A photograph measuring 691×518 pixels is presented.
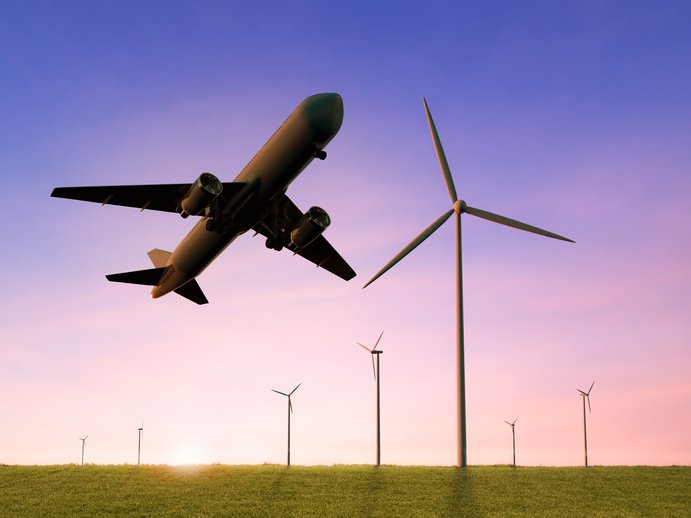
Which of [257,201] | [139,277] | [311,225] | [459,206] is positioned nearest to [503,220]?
[459,206]

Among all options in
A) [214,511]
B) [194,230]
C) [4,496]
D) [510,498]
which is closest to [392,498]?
[510,498]

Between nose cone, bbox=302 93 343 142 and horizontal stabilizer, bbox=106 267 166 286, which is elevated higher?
nose cone, bbox=302 93 343 142

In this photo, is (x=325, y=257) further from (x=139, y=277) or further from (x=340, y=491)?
(x=340, y=491)

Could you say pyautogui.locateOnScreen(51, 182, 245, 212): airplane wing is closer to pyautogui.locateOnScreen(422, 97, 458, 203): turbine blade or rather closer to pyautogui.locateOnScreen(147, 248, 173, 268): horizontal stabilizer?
pyautogui.locateOnScreen(147, 248, 173, 268): horizontal stabilizer

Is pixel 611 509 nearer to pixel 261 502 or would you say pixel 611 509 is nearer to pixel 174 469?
pixel 261 502

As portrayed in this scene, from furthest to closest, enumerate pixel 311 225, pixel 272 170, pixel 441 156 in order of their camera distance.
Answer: pixel 441 156 → pixel 311 225 → pixel 272 170

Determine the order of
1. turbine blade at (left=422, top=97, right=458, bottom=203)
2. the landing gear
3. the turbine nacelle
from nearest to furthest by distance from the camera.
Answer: the landing gear < the turbine nacelle < turbine blade at (left=422, top=97, right=458, bottom=203)

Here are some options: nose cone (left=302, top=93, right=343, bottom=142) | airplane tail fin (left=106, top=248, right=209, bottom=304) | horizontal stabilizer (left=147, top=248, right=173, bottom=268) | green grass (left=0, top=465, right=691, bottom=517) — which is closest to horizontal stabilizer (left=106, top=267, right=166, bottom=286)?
airplane tail fin (left=106, top=248, right=209, bottom=304)
